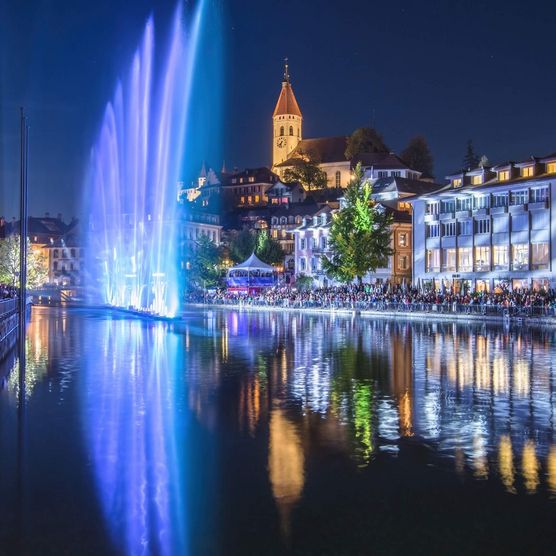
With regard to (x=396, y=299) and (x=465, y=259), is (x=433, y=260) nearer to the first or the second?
(x=465, y=259)

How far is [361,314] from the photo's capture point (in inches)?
3022

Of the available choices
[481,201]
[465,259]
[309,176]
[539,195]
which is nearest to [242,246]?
[465,259]

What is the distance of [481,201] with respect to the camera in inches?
3297

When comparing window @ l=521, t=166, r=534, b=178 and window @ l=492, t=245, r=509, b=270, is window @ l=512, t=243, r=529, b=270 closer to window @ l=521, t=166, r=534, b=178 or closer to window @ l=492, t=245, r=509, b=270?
window @ l=492, t=245, r=509, b=270

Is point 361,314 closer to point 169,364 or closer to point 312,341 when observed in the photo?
point 312,341

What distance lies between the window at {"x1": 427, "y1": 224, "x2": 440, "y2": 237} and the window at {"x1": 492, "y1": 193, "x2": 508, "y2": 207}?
8.90 m

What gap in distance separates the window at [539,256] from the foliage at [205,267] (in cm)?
5856

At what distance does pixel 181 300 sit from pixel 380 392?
3623 inches

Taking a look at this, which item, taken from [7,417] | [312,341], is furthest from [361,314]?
[7,417]

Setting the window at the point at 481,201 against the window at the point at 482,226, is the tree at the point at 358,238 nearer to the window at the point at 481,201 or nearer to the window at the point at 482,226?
the window at the point at 481,201

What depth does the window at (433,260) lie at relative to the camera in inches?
3511

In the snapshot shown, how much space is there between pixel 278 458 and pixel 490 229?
71150mm

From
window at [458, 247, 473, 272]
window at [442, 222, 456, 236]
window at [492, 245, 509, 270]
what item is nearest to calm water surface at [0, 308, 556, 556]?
window at [492, 245, 509, 270]

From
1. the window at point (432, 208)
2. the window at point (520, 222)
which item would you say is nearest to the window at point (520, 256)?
the window at point (520, 222)
